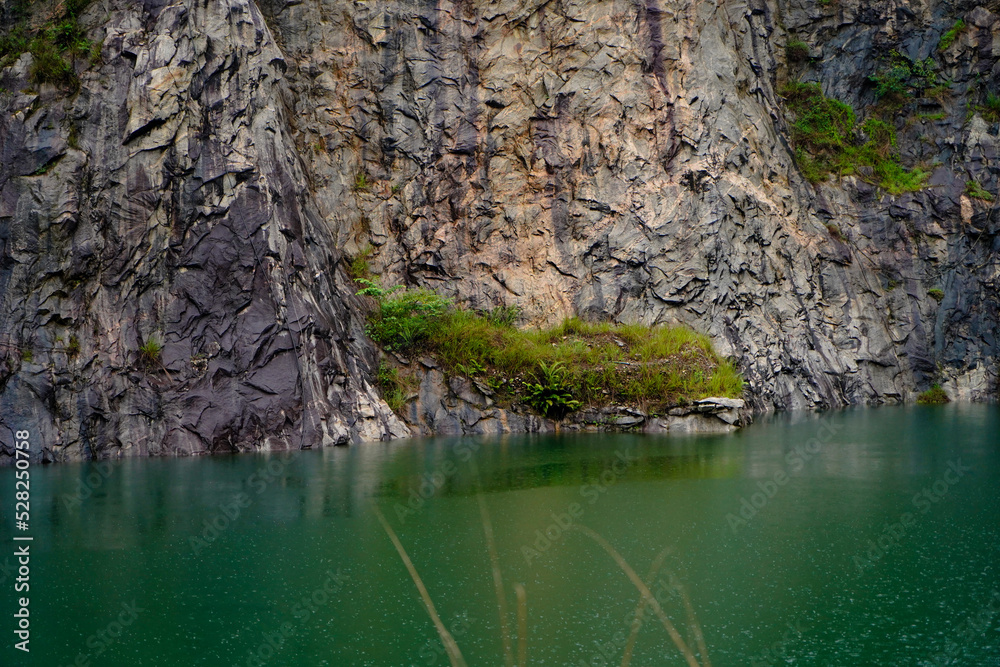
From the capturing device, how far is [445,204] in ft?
72.8

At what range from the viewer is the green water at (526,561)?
5.15 meters

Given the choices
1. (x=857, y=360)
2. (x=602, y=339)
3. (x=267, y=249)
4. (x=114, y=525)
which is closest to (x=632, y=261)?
(x=602, y=339)

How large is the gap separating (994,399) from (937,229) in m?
5.71

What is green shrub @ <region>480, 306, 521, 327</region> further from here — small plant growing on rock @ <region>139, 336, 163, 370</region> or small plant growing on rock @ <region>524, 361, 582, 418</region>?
small plant growing on rock @ <region>139, 336, 163, 370</region>

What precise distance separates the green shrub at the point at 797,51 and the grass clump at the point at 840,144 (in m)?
0.98

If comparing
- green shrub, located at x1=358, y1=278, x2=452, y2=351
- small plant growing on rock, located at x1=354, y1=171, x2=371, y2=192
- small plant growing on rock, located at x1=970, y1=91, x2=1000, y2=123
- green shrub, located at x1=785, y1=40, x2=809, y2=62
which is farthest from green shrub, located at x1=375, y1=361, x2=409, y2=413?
small plant growing on rock, located at x1=970, y1=91, x2=1000, y2=123

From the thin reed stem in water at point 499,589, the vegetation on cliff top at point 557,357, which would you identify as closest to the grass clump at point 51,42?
the vegetation on cliff top at point 557,357

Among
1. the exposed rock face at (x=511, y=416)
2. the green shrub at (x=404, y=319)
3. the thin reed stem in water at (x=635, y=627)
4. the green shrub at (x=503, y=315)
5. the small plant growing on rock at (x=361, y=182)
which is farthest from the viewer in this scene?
the small plant growing on rock at (x=361, y=182)

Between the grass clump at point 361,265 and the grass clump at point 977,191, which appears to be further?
the grass clump at point 977,191

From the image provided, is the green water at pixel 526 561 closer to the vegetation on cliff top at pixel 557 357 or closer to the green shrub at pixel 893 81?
the vegetation on cliff top at pixel 557 357

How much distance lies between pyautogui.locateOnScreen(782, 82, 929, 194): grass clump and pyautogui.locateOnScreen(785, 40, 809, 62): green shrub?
981 millimetres

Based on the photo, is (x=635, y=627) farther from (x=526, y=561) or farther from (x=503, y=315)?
(x=503, y=315)

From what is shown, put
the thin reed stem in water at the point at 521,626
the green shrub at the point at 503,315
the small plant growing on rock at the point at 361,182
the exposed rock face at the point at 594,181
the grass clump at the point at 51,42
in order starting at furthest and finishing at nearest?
1. the small plant growing on rock at the point at 361,182
2. the exposed rock face at the point at 594,181
3. the green shrub at the point at 503,315
4. the grass clump at the point at 51,42
5. the thin reed stem in water at the point at 521,626

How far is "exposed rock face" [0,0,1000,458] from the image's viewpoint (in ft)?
51.5
